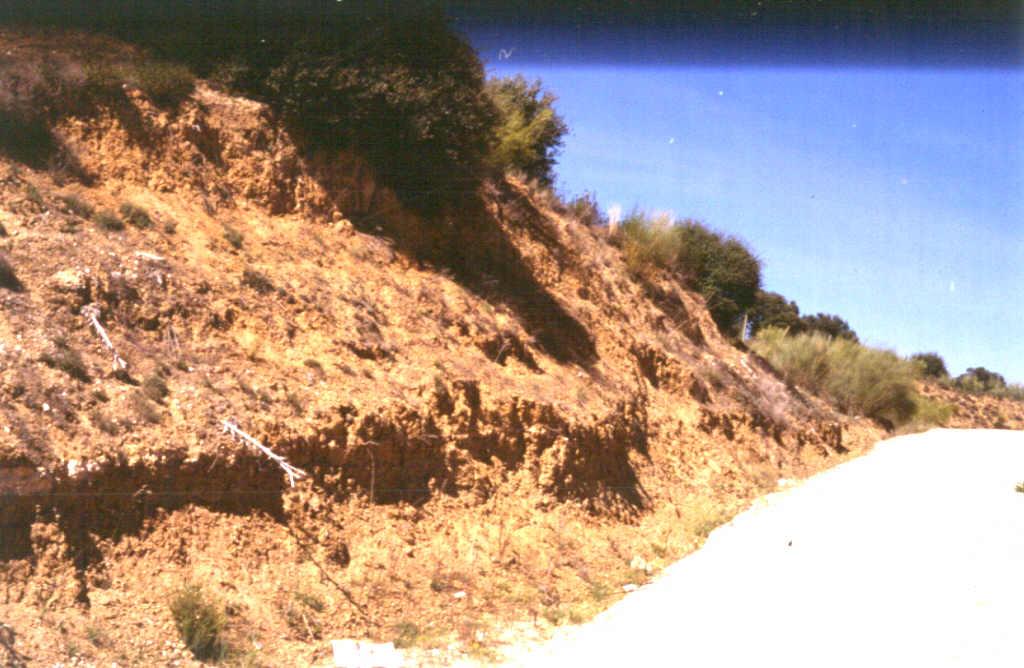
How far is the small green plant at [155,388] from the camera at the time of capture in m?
8.98

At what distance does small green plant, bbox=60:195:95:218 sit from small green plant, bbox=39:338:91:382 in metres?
2.38

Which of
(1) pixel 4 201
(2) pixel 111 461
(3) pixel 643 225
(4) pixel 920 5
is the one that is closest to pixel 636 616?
(2) pixel 111 461

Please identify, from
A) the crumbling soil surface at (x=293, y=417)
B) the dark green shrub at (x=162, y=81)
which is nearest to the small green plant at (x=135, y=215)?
the crumbling soil surface at (x=293, y=417)

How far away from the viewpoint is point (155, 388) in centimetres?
906

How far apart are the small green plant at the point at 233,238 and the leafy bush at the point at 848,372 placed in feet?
55.4

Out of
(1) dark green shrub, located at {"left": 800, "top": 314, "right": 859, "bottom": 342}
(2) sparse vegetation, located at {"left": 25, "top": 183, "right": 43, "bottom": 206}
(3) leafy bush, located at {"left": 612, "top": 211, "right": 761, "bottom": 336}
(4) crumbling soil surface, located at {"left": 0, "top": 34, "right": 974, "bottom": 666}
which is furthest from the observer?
(1) dark green shrub, located at {"left": 800, "top": 314, "right": 859, "bottom": 342}

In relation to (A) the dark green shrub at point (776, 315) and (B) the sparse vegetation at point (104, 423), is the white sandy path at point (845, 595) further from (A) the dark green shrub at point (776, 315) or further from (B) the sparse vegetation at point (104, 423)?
(A) the dark green shrub at point (776, 315)

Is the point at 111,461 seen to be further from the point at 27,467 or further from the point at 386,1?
the point at 386,1

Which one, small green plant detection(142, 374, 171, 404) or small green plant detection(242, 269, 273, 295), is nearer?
small green plant detection(142, 374, 171, 404)

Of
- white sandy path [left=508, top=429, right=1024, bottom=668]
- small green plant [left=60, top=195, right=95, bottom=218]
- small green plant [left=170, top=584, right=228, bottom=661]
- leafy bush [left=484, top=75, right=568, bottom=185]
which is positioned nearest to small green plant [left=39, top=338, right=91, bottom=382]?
small green plant [left=170, top=584, right=228, bottom=661]

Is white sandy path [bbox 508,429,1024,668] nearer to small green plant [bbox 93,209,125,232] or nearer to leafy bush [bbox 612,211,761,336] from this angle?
small green plant [bbox 93,209,125,232]

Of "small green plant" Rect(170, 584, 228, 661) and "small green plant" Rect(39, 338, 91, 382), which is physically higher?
"small green plant" Rect(39, 338, 91, 382)

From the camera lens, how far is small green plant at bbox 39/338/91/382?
855 cm

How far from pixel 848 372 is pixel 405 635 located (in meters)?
22.0
